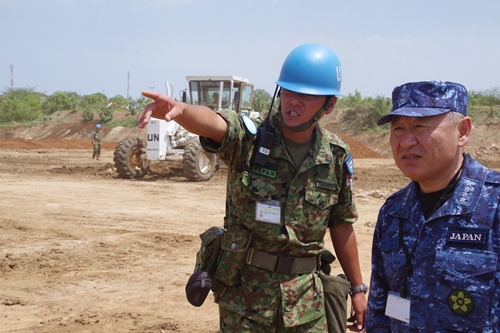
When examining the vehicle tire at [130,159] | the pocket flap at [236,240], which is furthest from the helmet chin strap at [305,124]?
the vehicle tire at [130,159]

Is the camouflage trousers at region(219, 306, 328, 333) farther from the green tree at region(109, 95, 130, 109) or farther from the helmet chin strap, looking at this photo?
the green tree at region(109, 95, 130, 109)

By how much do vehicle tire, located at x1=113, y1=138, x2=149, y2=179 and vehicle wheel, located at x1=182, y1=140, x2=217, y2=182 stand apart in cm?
153

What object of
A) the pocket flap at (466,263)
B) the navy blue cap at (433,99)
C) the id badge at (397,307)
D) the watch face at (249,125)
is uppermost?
the navy blue cap at (433,99)

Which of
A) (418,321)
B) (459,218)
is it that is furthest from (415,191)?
(418,321)

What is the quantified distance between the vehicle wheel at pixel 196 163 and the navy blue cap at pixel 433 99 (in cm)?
1262

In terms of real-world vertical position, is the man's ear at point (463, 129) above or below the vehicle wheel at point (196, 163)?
above

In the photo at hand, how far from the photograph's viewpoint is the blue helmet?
3.11 meters

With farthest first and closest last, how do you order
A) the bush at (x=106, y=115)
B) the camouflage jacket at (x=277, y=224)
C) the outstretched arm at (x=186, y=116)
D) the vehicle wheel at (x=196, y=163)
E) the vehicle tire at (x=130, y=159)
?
the bush at (x=106, y=115) < the vehicle tire at (x=130, y=159) < the vehicle wheel at (x=196, y=163) < the camouflage jacket at (x=277, y=224) < the outstretched arm at (x=186, y=116)

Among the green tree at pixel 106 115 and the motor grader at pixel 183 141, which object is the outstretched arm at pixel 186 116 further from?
the green tree at pixel 106 115

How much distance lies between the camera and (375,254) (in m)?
2.26

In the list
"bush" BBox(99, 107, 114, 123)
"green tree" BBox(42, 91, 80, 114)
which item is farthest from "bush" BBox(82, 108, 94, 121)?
→ "green tree" BBox(42, 91, 80, 114)

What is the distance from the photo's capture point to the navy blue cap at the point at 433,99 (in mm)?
2008

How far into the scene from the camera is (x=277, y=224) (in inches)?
117

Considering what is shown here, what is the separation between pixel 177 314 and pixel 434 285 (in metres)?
3.74
